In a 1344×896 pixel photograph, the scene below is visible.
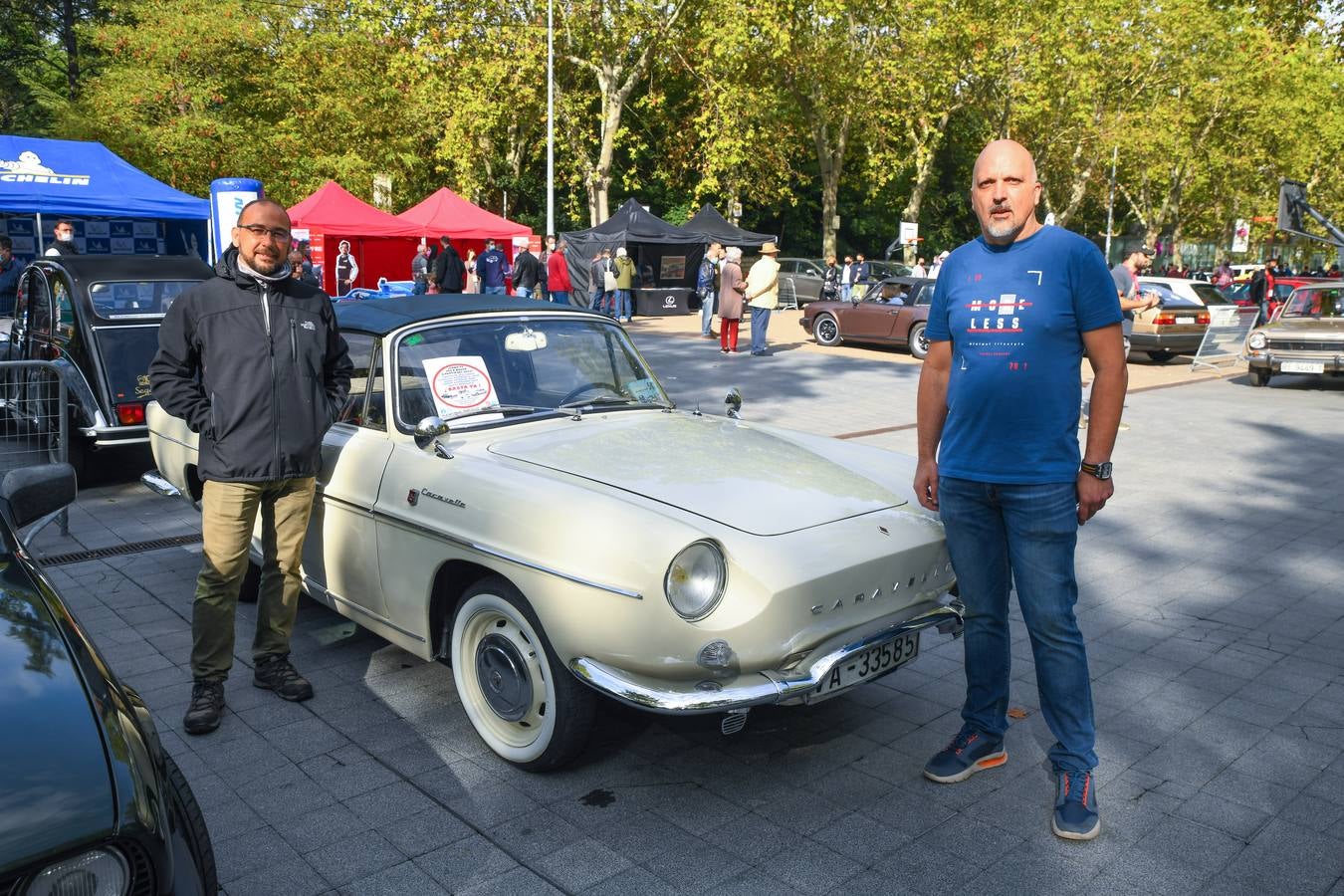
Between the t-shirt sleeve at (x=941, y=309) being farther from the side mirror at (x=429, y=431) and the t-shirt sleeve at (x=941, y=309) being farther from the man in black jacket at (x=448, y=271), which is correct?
the man in black jacket at (x=448, y=271)

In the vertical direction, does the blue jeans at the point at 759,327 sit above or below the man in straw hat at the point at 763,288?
below

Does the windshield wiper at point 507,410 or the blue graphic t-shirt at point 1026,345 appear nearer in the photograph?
the blue graphic t-shirt at point 1026,345

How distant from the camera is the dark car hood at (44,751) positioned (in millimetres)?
1790

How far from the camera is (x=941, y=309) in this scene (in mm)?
3521

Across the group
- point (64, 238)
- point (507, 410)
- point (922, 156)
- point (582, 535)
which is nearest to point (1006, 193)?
point (582, 535)

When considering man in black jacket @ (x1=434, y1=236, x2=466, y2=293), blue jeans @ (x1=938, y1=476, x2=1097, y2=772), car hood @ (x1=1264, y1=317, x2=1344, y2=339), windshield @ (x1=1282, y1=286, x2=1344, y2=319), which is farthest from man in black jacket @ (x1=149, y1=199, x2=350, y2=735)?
windshield @ (x1=1282, y1=286, x2=1344, y2=319)

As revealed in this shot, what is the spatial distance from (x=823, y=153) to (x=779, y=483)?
36.9 m

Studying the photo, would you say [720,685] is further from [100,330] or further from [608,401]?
[100,330]

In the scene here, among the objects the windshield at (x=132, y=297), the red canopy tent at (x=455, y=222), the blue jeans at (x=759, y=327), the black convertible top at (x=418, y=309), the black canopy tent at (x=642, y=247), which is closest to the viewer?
the black convertible top at (x=418, y=309)

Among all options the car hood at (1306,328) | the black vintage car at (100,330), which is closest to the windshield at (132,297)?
the black vintage car at (100,330)

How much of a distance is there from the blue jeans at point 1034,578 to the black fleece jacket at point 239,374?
7.94ft

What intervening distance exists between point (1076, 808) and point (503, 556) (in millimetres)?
1996

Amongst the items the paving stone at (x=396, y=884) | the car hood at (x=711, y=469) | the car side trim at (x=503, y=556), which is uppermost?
the car hood at (x=711, y=469)

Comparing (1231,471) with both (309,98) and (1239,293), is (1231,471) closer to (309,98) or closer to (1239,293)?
(309,98)
